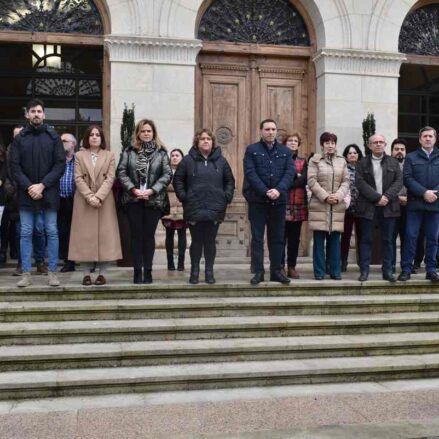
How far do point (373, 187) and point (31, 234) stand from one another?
441cm

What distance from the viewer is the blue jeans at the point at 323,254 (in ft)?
25.8

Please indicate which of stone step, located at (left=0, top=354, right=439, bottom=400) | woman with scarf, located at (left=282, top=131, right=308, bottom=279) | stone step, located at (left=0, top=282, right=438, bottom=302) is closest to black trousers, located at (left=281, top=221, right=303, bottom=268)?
woman with scarf, located at (left=282, top=131, right=308, bottom=279)

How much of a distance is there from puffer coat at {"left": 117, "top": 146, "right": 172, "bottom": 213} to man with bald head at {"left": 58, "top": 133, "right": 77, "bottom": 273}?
1237 mm

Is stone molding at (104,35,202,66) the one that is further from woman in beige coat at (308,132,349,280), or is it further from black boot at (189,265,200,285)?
black boot at (189,265,200,285)

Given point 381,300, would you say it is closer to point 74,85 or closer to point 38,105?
point 38,105

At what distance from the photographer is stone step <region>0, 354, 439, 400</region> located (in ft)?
17.5

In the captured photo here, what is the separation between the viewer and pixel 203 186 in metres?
7.36

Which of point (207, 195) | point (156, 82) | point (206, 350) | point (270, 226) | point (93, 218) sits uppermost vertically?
point (156, 82)

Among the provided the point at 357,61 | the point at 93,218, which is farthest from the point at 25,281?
the point at 357,61

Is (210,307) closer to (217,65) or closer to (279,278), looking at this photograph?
(279,278)

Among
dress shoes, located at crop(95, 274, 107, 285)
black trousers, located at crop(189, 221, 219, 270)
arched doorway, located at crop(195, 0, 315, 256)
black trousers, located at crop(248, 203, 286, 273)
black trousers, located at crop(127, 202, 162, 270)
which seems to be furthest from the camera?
arched doorway, located at crop(195, 0, 315, 256)

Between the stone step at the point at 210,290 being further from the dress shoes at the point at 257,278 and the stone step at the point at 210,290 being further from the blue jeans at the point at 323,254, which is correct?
the blue jeans at the point at 323,254

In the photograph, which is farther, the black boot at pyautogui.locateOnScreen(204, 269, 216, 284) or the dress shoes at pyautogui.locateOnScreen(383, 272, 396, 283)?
the dress shoes at pyautogui.locateOnScreen(383, 272, 396, 283)

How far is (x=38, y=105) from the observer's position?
7078 millimetres
